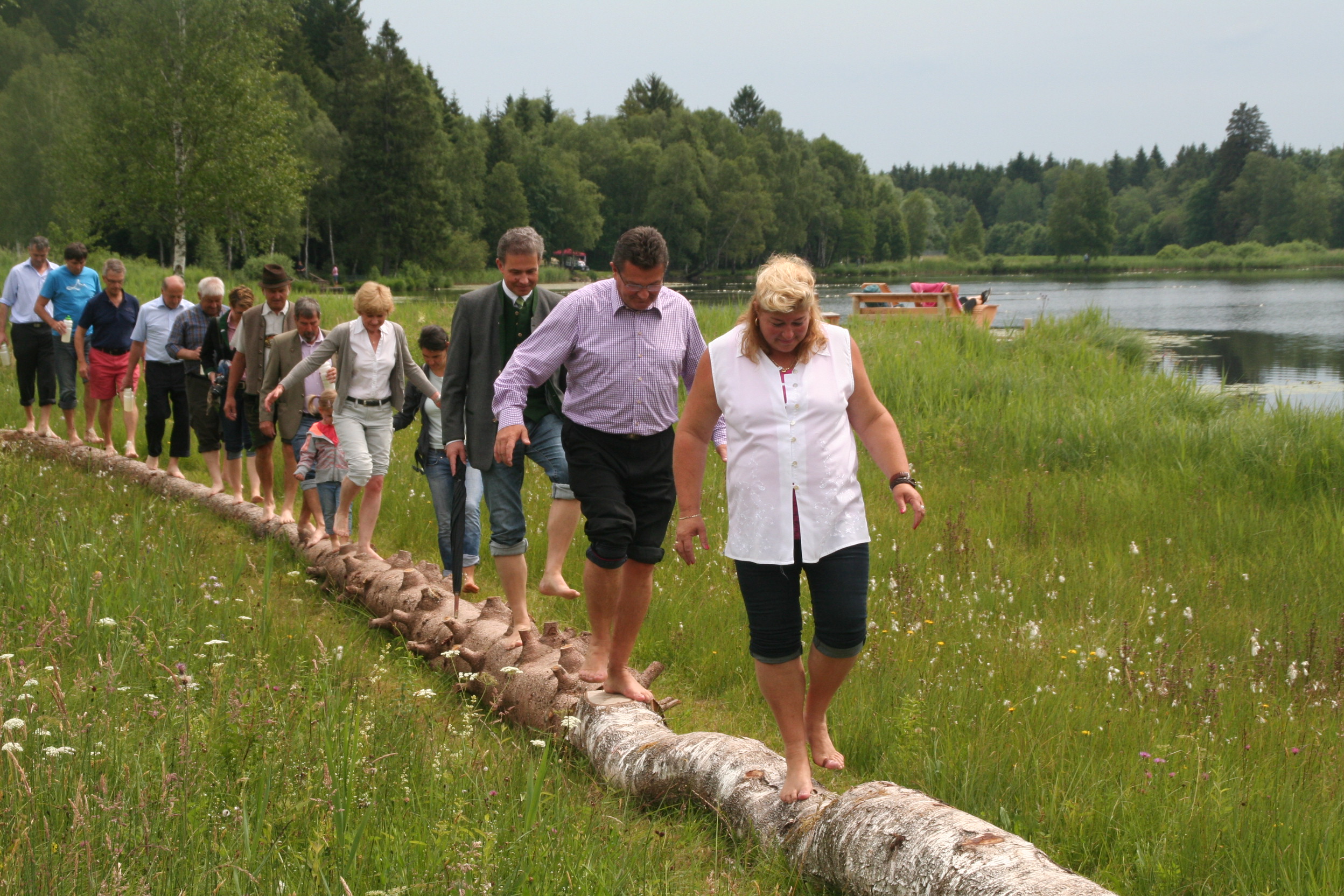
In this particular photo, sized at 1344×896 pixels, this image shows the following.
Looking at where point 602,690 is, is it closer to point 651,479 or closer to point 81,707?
point 651,479

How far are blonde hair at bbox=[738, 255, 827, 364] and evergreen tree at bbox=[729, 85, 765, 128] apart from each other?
14795 cm

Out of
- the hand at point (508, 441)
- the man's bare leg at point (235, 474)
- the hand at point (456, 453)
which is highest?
the hand at point (508, 441)

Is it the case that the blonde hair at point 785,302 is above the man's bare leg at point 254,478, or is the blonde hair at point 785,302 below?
above

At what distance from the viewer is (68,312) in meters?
12.0

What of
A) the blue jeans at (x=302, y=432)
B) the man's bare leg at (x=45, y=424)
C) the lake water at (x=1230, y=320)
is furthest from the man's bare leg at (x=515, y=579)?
the lake water at (x=1230, y=320)

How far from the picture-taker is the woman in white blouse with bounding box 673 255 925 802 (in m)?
3.69

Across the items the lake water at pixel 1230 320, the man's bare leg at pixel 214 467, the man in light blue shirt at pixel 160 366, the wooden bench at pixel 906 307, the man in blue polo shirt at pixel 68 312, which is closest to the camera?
the man's bare leg at pixel 214 467

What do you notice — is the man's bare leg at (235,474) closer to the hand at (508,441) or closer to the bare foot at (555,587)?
the bare foot at (555,587)

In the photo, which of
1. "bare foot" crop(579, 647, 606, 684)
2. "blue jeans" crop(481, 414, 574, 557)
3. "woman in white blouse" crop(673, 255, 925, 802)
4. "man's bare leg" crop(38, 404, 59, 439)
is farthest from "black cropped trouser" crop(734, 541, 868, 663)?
"man's bare leg" crop(38, 404, 59, 439)

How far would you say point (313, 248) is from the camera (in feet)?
254

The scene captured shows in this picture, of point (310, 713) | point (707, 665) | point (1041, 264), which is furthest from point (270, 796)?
point (1041, 264)

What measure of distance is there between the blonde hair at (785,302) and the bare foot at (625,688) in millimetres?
1686

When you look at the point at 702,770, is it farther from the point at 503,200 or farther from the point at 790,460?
the point at 503,200

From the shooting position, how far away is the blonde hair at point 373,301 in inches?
300
